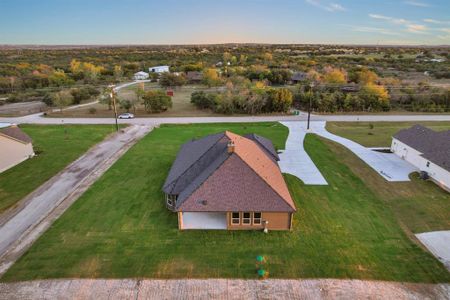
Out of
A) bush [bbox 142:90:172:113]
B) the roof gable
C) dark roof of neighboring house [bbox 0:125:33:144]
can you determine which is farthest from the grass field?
the roof gable

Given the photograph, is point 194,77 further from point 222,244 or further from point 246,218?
point 222,244

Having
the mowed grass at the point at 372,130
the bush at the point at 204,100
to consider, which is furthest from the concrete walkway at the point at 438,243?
the bush at the point at 204,100

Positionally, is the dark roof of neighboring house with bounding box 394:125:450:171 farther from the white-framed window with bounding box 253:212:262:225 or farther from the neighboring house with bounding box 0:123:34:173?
the neighboring house with bounding box 0:123:34:173

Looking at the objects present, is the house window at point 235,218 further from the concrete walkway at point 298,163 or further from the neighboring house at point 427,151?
the neighboring house at point 427,151

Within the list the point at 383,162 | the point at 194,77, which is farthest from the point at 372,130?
the point at 194,77

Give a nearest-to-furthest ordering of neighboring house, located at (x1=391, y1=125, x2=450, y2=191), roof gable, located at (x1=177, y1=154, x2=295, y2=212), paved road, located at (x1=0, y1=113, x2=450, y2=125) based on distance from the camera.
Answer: roof gable, located at (x1=177, y1=154, x2=295, y2=212), neighboring house, located at (x1=391, y1=125, x2=450, y2=191), paved road, located at (x1=0, y1=113, x2=450, y2=125)
